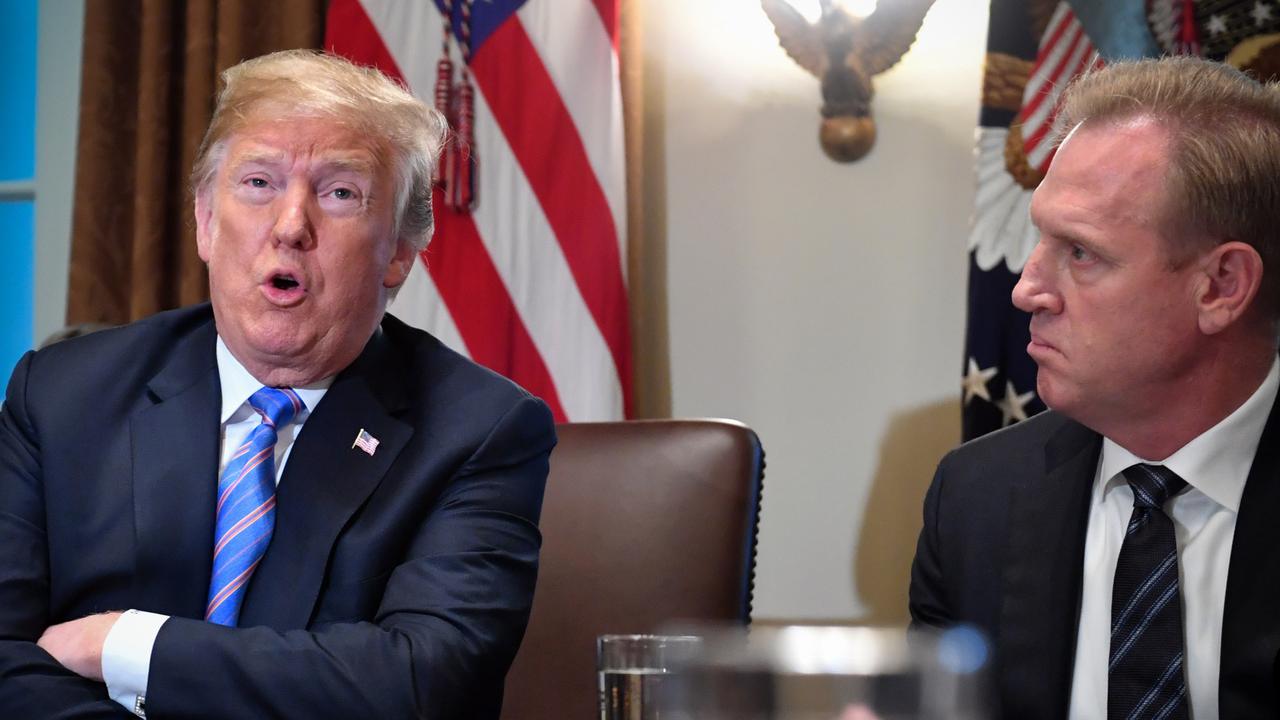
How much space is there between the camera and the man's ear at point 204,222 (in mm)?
1910

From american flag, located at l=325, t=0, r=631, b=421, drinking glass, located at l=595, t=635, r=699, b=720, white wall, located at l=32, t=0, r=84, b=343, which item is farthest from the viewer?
white wall, located at l=32, t=0, r=84, b=343

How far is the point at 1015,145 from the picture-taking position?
308cm

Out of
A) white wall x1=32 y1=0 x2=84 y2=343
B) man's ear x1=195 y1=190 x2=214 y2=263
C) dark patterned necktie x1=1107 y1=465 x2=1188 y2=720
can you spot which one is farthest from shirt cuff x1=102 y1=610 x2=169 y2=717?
white wall x1=32 y1=0 x2=84 y2=343

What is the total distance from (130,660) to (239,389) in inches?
18.3

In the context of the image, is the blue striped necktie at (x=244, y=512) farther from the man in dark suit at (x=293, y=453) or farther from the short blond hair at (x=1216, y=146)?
the short blond hair at (x=1216, y=146)

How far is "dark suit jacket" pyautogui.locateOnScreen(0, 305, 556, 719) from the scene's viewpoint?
159 cm

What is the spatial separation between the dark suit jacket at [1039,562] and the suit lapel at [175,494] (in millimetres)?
1019

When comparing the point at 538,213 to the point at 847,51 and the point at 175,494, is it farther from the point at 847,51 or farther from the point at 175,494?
the point at 175,494

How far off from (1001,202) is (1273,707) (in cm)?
176

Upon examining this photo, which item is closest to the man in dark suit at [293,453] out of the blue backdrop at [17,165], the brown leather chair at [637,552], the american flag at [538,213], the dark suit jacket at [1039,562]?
the brown leather chair at [637,552]

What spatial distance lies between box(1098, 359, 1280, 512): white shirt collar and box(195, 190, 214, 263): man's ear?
135 centimetres

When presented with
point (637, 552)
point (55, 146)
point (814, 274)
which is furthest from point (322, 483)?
point (55, 146)

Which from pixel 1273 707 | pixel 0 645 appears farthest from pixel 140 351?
pixel 1273 707

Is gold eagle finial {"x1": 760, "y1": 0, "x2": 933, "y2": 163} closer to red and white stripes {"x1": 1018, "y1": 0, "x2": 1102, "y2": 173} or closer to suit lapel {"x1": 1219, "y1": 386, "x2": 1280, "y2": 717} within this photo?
red and white stripes {"x1": 1018, "y1": 0, "x2": 1102, "y2": 173}
